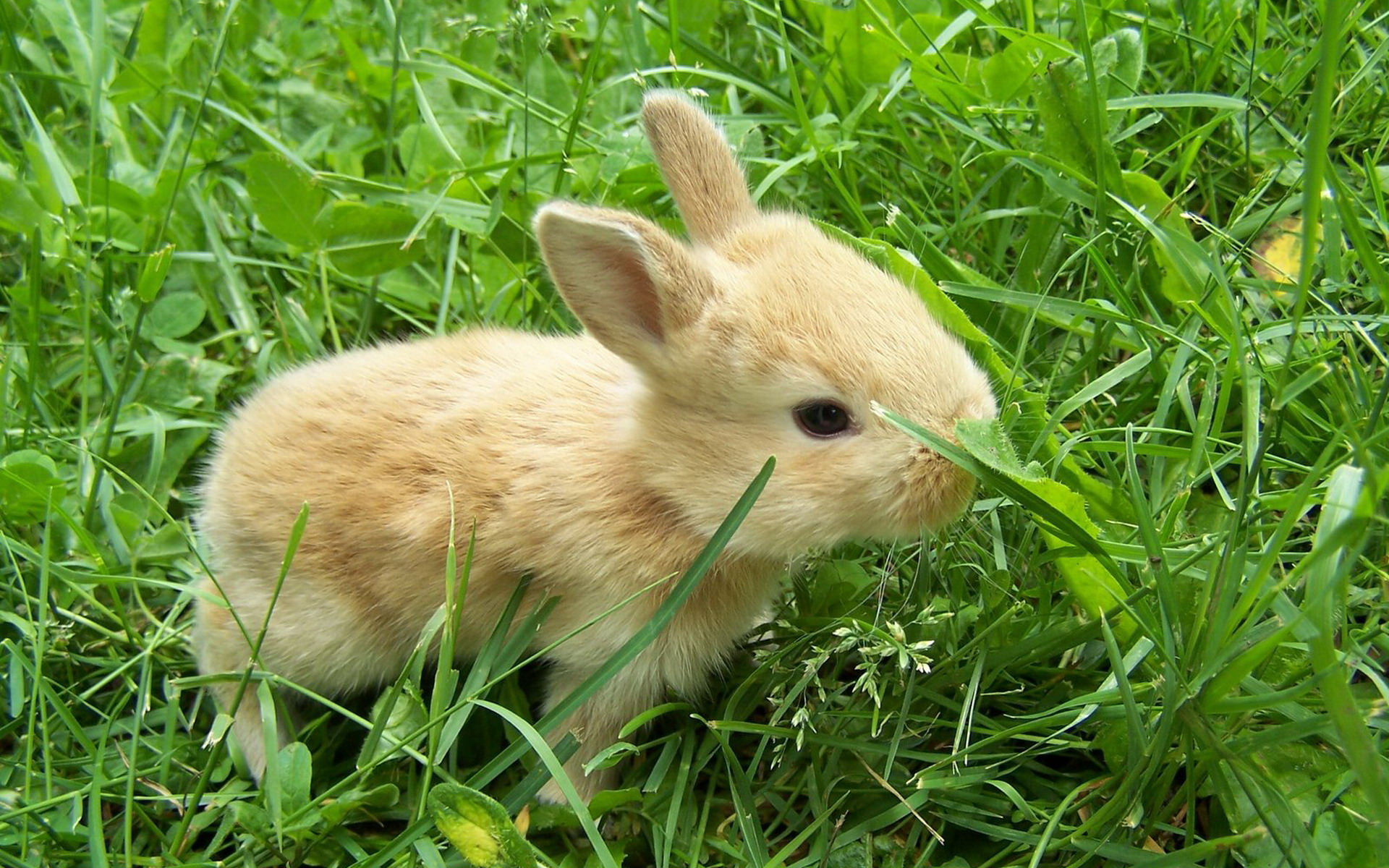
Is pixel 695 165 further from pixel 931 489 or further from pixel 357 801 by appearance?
pixel 357 801

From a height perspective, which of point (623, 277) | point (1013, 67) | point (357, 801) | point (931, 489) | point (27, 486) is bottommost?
point (357, 801)

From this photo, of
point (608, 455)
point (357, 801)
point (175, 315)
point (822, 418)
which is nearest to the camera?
point (822, 418)

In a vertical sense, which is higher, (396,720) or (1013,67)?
(1013,67)

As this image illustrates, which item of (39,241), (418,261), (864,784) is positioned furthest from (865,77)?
(39,241)

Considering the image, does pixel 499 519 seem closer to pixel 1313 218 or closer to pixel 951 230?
pixel 951 230

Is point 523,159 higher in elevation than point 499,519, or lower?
higher

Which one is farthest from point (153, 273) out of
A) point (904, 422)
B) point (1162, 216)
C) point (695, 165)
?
point (1162, 216)

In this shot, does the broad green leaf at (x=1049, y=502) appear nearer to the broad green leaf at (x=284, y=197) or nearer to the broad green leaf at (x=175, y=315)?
the broad green leaf at (x=284, y=197)
